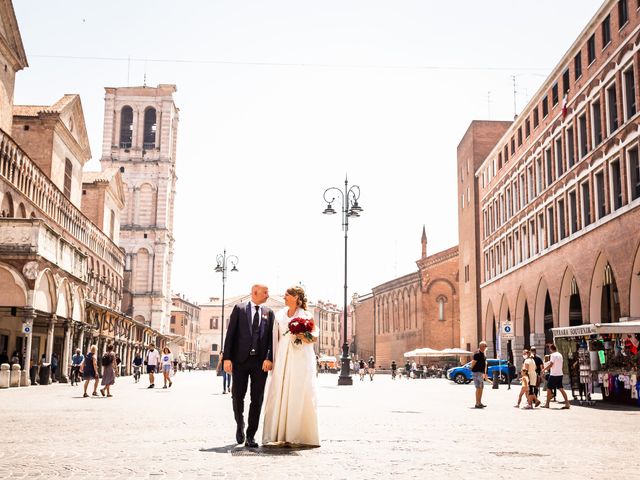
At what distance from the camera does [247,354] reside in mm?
9531

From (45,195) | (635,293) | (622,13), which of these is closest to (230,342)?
(635,293)

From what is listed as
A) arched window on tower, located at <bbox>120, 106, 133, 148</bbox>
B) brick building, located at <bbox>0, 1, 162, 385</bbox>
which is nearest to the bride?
brick building, located at <bbox>0, 1, 162, 385</bbox>

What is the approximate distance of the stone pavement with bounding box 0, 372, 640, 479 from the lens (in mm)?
7465

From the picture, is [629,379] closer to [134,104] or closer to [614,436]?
[614,436]

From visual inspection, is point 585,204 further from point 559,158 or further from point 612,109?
point 612,109

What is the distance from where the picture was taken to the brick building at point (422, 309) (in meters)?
84.5

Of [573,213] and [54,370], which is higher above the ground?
[573,213]

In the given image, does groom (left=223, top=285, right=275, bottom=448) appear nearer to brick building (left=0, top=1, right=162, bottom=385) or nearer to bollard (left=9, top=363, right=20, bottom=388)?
brick building (left=0, top=1, right=162, bottom=385)

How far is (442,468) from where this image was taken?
777 centimetres

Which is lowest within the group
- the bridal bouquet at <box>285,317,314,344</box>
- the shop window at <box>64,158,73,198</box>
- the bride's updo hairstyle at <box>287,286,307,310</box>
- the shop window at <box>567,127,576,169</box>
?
the bridal bouquet at <box>285,317,314,344</box>

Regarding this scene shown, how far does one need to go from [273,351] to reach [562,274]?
31.4 metres

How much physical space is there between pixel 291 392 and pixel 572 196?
30.9 m

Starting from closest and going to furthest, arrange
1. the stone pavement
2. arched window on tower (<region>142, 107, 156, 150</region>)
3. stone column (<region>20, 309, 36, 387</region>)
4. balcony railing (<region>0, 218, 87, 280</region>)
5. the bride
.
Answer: the stone pavement < the bride < stone column (<region>20, 309, 36, 387</region>) < balcony railing (<region>0, 218, 87, 280</region>) < arched window on tower (<region>142, 107, 156, 150</region>)

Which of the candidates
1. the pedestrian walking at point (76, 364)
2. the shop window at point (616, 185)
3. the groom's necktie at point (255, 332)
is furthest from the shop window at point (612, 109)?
the groom's necktie at point (255, 332)
